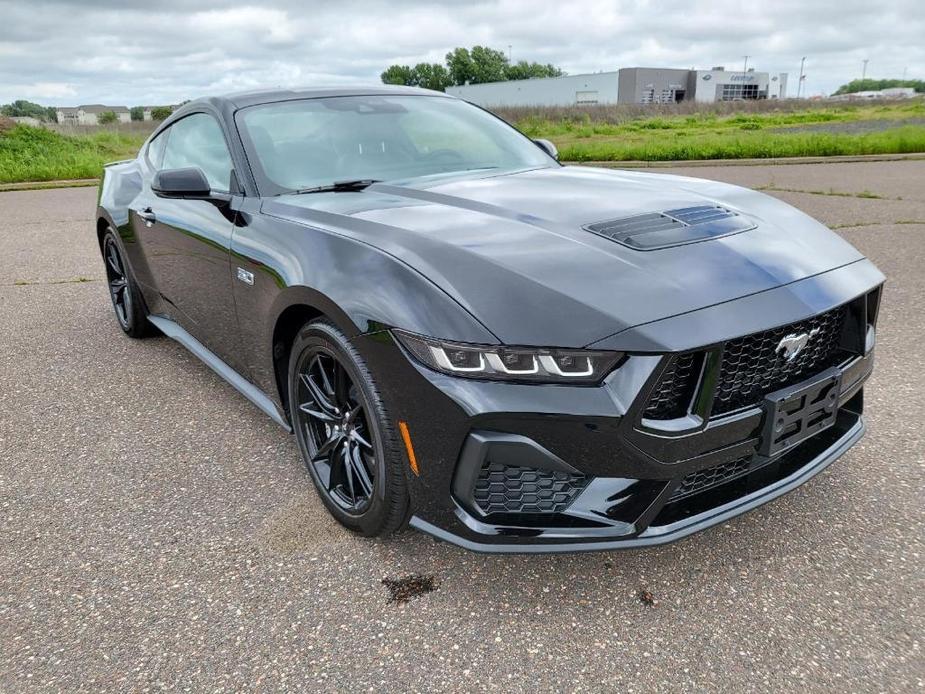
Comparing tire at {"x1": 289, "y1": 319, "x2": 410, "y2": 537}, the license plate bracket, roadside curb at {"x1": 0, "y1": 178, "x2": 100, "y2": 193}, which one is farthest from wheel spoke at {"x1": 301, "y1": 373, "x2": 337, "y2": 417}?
roadside curb at {"x1": 0, "y1": 178, "x2": 100, "y2": 193}

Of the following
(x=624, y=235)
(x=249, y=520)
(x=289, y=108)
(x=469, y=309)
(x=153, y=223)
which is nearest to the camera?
(x=469, y=309)

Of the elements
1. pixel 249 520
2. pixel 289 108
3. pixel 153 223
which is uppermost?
pixel 289 108

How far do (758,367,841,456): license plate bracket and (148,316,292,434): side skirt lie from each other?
1.68 metres

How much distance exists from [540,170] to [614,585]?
6.27ft

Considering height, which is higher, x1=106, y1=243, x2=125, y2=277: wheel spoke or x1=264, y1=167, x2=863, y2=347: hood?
x1=264, y1=167, x2=863, y2=347: hood

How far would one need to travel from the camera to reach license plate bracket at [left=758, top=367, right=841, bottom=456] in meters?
2.01

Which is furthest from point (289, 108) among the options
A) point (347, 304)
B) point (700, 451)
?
point (700, 451)

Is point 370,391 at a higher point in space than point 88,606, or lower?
higher

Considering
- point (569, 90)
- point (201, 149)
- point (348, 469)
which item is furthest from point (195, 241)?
point (569, 90)

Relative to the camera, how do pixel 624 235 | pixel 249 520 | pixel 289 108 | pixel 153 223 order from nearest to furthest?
pixel 624 235 < pixel 249 520 < pixel 289 108 < pixel 153 223

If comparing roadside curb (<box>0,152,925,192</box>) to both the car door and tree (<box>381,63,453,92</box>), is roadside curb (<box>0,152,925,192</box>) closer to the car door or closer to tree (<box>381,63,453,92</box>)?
the car door

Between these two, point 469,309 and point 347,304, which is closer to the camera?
point 469,309

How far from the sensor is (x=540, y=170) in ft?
11.0

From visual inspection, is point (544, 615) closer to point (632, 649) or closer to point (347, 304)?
point (632, 649)
